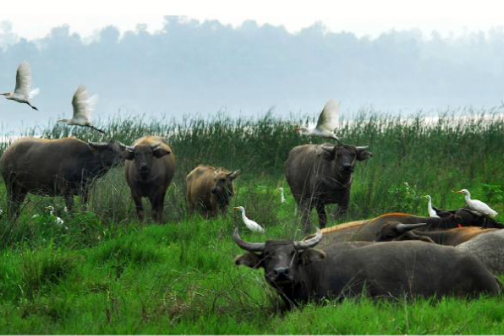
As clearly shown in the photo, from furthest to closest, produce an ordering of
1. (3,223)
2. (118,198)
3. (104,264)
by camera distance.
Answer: (118,198) → (3,223) → (104,264)

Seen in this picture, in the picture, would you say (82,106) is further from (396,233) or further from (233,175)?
(396,233)

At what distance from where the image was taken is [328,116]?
1475 cm

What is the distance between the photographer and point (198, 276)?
945 centimetres

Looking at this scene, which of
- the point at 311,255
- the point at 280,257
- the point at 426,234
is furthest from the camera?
the point at 426,234

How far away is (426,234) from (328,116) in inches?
202

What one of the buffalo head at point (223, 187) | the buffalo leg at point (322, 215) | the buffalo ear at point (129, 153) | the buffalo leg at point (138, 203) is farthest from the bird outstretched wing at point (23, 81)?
the buffalo leg at point (322, 215)

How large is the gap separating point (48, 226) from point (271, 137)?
11004 millimetres

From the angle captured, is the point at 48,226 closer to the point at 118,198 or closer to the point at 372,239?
the point at 118,198

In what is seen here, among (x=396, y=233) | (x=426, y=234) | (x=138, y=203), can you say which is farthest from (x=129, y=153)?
(x=396, y=233)

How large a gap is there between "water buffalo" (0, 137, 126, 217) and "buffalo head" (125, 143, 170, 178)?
244 mm

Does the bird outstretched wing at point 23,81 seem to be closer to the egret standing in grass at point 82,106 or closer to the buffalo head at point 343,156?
the egret standing in grass at point 82,106

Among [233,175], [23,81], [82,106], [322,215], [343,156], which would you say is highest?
[23,81]

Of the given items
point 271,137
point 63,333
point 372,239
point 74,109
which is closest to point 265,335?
point 63,333

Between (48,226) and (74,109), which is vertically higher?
(74,109)
